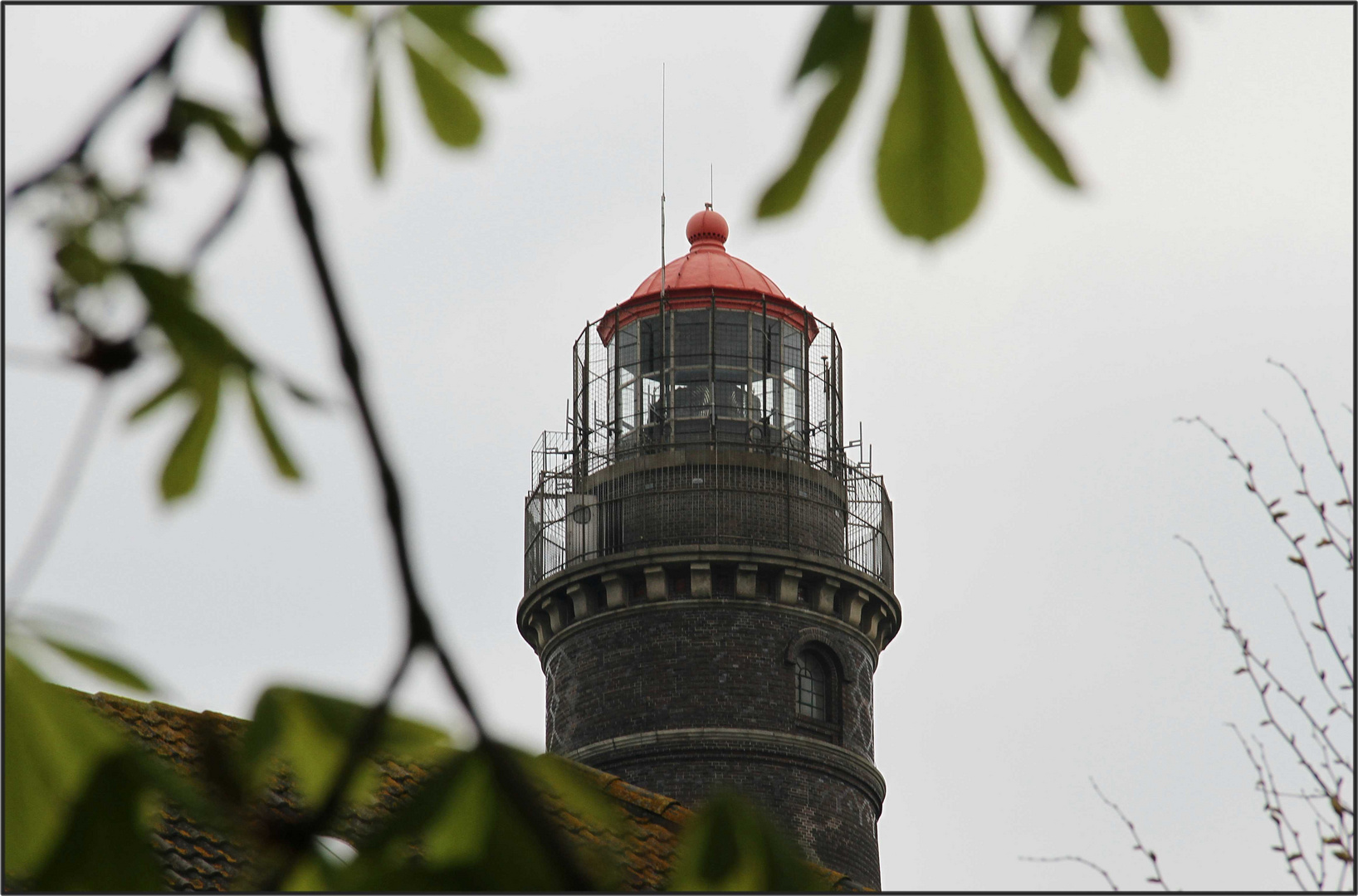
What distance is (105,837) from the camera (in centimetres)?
89

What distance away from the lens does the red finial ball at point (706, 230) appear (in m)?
24.8

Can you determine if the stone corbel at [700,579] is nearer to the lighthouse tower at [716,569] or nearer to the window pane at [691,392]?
the lighthouse tower at [716,569]

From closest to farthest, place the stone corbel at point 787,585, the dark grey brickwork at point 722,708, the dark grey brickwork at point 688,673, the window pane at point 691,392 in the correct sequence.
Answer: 1. the dark grey brickwork at point 722,708
2. the dark grey brickwork at point 688,673
3. the stone corbel at point 787,585
4. the window pane at point 691,392

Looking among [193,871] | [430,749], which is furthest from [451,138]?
[193,871]

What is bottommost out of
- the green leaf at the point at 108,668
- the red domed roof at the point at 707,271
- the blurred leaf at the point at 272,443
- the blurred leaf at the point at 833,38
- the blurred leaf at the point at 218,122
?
the green leaf at the point at 108,668

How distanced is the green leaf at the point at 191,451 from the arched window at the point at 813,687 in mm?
20702

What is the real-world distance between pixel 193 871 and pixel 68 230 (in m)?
5.00

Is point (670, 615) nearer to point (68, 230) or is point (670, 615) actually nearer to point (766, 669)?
point (766, 669)

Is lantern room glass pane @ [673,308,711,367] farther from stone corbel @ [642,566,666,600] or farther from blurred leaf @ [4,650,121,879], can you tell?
blurred leaf @ [4,650,121,879]

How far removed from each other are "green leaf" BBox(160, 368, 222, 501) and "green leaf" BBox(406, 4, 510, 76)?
1.13ft

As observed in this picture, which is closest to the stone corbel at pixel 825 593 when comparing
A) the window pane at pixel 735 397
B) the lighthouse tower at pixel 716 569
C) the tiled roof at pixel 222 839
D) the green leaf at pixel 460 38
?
the lighthouse tower at pixel 716 569

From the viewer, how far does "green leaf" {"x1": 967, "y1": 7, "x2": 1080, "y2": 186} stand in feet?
2.72

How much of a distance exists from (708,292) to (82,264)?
2153 centimetres

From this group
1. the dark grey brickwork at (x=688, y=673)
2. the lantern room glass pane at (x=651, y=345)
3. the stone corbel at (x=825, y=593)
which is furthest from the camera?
the lantern room glass pane at (x=651, y=345)
